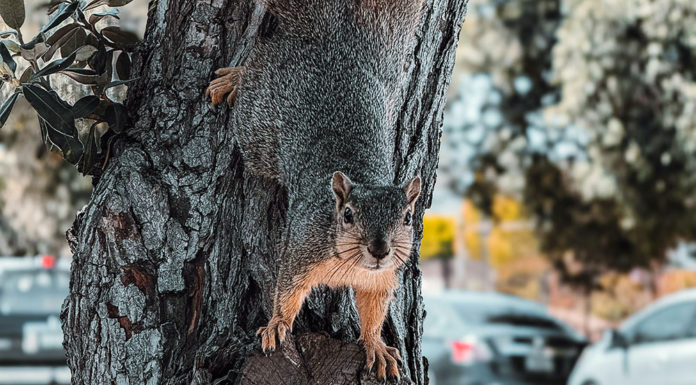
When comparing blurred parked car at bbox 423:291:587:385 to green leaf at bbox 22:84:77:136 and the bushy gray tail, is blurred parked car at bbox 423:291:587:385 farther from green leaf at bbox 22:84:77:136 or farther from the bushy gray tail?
green leaf at bbox 22:84:77:136

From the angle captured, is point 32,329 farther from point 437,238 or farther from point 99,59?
point 437,238

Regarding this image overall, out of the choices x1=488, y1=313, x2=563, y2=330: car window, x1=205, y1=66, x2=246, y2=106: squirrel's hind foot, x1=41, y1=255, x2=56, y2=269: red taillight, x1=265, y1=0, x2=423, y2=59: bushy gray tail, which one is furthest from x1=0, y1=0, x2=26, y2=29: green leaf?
x1=488, y1=313, x2=563, y2=330: car window

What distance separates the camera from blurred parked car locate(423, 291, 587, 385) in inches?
333

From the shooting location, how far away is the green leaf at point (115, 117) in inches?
99.7

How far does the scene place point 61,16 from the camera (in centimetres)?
250

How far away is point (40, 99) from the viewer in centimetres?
244

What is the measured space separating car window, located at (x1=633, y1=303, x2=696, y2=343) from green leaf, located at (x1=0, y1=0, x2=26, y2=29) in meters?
6.57

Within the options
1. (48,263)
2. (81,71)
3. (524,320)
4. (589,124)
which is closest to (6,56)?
(81,71)

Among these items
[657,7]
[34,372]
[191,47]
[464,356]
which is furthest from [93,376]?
[657,7]

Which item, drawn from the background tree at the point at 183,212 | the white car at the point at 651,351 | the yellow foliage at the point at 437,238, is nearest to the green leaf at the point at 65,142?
the background tree at the point at 183,212

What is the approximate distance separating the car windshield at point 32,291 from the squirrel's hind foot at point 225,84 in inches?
274

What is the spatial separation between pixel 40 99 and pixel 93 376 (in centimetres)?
70

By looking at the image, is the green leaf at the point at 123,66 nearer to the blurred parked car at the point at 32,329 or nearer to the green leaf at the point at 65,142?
the green leaf at the point at 65,142

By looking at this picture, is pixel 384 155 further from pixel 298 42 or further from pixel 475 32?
pixel 475 32
